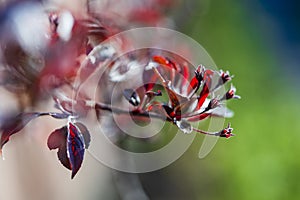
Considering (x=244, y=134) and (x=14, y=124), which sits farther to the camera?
(x=244, y=134)

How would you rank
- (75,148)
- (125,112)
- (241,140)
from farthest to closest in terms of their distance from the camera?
(241,140), (125,112), (75,148)

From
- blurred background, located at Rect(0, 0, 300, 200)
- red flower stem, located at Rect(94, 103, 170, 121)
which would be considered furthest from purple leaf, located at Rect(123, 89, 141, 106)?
blurred background, located at Rect(0, 0, 300, 200)

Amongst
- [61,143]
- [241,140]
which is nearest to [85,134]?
[61,143]

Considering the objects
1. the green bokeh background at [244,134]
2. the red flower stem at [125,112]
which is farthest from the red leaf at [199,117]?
the green bokeh background at [244,134]

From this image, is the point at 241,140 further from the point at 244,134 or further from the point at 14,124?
the point at 14,124

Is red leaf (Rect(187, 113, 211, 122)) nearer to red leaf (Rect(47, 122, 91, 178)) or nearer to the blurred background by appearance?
red leaf (Rect(47, 122, 91, 178))

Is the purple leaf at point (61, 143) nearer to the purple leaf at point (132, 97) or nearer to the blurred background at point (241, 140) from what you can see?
the purple leaf at point (132, 97)

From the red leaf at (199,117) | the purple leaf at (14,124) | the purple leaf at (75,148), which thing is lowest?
the purple leaf at (75,148)
